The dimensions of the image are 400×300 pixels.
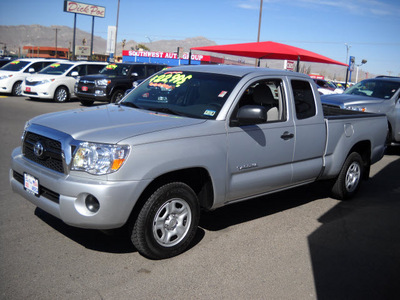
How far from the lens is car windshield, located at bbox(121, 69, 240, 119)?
459 cm

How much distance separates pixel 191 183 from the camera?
440 cm

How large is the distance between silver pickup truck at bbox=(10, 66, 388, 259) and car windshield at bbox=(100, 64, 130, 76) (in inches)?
468

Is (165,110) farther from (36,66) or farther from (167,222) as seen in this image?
(36,66)

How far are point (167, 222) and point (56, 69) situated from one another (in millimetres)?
15546

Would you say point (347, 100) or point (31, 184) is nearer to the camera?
point (31, 184)

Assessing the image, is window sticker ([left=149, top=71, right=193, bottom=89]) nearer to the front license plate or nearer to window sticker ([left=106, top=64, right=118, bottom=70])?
the front license plate

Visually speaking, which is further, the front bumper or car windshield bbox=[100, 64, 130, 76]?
car windshield bbox=[100, 64, 130, 76]

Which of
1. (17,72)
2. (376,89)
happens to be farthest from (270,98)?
(17,72)

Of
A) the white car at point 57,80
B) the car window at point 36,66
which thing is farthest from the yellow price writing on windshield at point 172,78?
the car window at point 36,66

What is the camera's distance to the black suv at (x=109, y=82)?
16.0m

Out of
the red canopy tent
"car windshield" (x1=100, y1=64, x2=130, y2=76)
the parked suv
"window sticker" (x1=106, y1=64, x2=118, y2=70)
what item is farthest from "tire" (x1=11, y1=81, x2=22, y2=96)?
the parked suv

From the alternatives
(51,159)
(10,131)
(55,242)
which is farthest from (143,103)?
(10,131)

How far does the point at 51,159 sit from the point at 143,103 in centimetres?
144

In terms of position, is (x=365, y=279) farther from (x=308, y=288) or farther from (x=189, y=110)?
(x=189, y=110)
